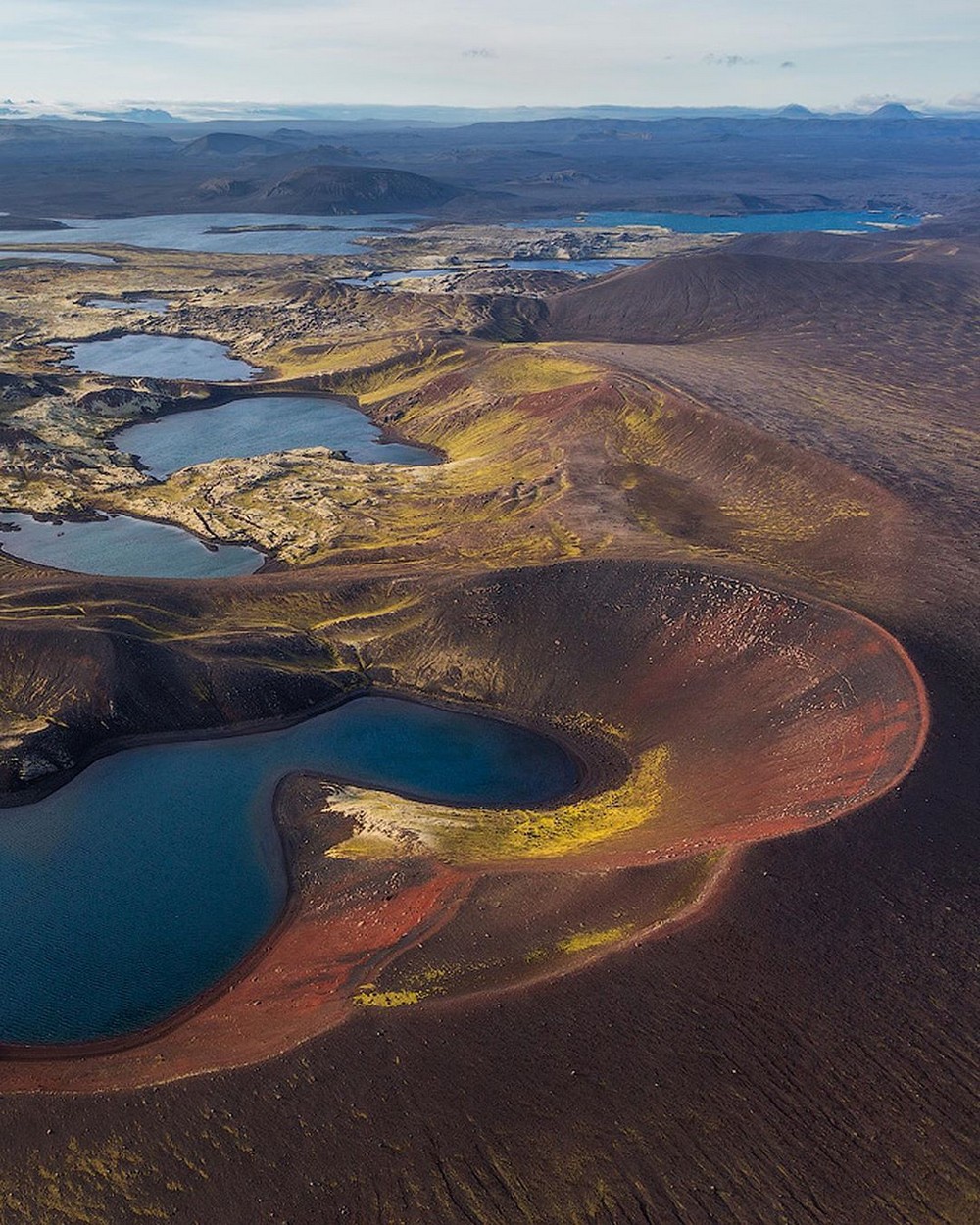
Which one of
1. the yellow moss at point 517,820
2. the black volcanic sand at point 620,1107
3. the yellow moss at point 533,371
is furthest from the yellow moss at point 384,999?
the yellow moss at point 533,371

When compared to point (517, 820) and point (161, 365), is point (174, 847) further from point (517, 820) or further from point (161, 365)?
point (161, 365)

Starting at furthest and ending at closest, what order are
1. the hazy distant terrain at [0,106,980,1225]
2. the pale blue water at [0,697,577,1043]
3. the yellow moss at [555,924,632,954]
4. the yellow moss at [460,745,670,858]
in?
the yellow moss at [460,745,670,858]
the pale blue water at [0,697,577,1043]
the yellow moss at [555,924,632,954]
the hazy distant terrain at [0,106,980,1225]

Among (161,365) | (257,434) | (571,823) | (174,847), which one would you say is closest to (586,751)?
(571,823)

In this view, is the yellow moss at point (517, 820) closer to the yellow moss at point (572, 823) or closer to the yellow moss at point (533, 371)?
the yellow moss at point (572, 823)

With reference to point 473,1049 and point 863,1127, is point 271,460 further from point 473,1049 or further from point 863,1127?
point 863,1127

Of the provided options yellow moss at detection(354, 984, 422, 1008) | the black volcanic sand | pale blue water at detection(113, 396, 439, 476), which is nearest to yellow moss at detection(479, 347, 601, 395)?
pale blue water at detection(113, 396, 439, 476)

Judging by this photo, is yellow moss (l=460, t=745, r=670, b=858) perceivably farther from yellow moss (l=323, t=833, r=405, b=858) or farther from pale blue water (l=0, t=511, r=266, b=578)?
pale blue water (l=0, t=511, r=266, b=578)

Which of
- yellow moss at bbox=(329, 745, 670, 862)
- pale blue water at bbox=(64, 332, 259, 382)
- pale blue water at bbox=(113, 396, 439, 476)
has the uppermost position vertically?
pale blue water at bbox=(64, 332, 259, 382)

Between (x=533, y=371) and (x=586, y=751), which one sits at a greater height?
(x=533, y=371)
